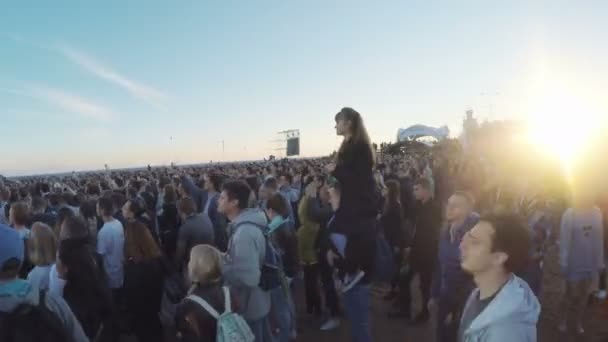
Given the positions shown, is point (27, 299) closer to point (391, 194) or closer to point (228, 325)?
point (228, 325)

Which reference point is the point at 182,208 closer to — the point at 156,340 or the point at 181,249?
the point at 181,249

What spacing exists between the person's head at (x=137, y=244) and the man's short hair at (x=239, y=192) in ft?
3.84

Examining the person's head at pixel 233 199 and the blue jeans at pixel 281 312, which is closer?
the person's head at pixel 233 199

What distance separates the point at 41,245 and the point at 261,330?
207 centimetres

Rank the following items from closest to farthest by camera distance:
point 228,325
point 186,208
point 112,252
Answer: point 228,325
point 112,252
point 186,208

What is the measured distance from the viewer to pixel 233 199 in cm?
367

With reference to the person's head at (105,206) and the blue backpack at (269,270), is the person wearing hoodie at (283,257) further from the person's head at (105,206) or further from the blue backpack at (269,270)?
the person's head at (105,206)

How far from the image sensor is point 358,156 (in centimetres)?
359

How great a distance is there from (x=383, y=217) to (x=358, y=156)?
3.19m

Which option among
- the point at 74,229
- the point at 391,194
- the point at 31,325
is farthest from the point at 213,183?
the point at 31,325

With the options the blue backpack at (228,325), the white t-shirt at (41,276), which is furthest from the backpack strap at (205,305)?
the white t-shirt at (41,276)

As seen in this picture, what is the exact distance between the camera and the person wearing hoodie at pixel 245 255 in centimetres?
344

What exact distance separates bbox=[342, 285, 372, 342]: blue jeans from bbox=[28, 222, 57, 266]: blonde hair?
8.65ft

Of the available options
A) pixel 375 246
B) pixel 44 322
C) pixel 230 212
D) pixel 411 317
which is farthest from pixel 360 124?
pixel 411 317
